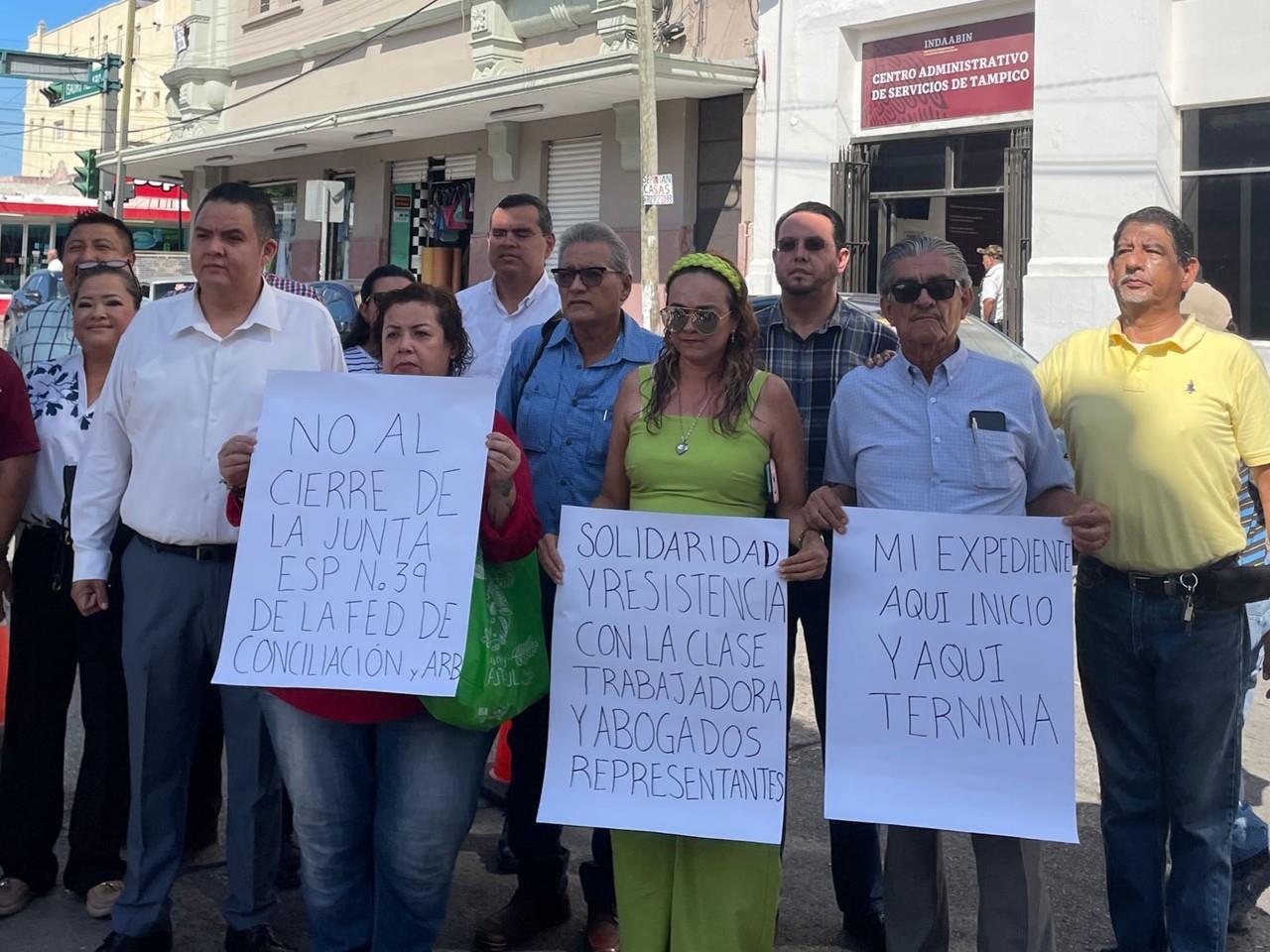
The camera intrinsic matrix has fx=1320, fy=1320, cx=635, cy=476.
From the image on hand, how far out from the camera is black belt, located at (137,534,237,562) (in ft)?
12.0

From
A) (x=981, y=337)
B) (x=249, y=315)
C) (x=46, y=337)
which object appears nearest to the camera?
(x=249, y=315)

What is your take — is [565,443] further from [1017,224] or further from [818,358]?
[1017,224]

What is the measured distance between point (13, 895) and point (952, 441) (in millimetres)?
3163

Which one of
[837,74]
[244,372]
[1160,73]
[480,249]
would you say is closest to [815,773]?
[244,372]

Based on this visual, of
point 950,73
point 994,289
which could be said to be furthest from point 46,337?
point 950,73

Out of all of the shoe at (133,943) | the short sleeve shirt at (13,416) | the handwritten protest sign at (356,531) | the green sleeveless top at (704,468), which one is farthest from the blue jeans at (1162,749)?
the short sleeve shirt at (13,416)

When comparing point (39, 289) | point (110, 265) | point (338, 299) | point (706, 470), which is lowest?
point (706, 470)

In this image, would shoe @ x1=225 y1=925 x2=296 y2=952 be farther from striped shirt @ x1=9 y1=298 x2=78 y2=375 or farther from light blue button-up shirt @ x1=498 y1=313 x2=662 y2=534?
striped shirt @ x1=9 y1=298 x2=78 y2=375

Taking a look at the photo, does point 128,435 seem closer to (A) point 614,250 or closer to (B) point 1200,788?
(A) point 614,250

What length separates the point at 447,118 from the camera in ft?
71.9

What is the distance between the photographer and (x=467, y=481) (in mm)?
3227

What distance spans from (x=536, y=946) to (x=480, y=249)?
19.5 metres

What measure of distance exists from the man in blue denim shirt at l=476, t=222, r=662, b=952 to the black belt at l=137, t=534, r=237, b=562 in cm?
91

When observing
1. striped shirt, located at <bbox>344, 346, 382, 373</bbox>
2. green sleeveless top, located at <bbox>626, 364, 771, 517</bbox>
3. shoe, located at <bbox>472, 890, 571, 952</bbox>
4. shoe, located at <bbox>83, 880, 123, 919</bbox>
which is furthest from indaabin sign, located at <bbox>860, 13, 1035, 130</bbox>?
shoe, located at <bbox>83, 880, 123, 919</bbox>
